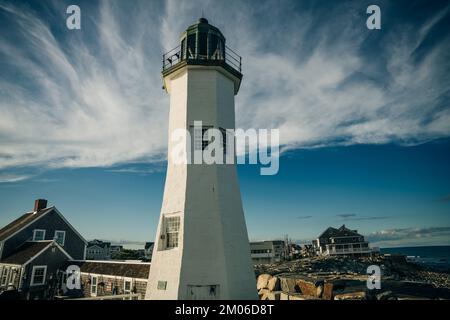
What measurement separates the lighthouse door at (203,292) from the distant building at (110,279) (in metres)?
5.63

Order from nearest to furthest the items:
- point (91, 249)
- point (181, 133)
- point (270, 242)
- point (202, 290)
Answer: point (202, 290) → point (181, 133) → point (91, 249) → point (270, 242)

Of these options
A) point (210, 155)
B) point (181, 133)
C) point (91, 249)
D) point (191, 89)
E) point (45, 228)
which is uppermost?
point (191, 89)

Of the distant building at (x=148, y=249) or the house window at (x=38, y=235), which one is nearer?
the house window at (x=38, y=235)

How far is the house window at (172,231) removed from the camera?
11.7m

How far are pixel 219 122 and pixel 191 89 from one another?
2167 millimetres

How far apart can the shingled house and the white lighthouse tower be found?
14254 millimetres

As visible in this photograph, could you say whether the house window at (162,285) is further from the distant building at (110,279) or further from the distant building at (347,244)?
the distant building at (347,244)

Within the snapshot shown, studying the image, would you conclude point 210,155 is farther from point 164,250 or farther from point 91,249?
point 91,249

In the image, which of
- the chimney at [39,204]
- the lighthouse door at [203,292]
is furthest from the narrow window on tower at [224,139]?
the chimney at [39,204]

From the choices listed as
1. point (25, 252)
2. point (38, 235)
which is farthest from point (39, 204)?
point (25, 252)

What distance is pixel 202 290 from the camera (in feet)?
34.5

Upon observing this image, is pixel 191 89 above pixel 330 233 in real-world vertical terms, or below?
above
